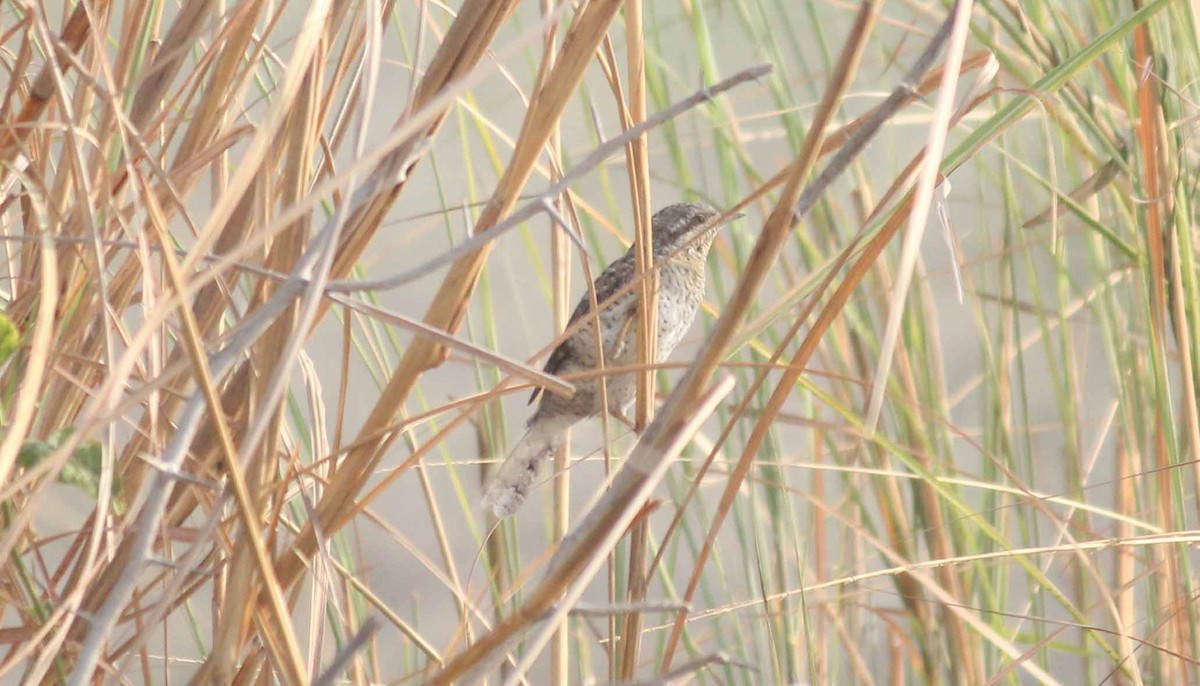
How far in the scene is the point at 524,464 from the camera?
4.93ft

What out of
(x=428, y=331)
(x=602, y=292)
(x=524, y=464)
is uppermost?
(x=602, y=292)

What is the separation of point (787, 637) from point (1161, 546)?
12.5 inches

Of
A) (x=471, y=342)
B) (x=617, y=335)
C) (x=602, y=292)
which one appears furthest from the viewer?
(x=602, y=292)

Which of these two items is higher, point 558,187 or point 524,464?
point 558,187

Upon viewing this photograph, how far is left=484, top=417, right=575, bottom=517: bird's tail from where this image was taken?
1.25 metres

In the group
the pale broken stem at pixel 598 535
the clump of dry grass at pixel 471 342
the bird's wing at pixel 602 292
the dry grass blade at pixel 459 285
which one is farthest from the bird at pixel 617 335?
the pale broken stem at pixel 598 535

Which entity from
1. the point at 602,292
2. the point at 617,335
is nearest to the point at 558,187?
the point at 617,335

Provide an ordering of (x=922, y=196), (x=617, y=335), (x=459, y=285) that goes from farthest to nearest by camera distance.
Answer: (x=617, y=335)
(x=459, y=285)
(x=922, y=196)

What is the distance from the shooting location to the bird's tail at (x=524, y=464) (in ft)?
4.11

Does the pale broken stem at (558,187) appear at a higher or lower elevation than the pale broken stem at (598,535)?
higher

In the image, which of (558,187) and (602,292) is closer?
(558,187)

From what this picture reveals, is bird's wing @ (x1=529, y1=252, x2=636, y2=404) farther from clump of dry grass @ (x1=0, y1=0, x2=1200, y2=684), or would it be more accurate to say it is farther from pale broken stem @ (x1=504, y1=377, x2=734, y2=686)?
pale broken stem @ (x1=504, y1=377, x2=734, y2=686)

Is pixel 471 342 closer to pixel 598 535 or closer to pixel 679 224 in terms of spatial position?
pixel 598 535

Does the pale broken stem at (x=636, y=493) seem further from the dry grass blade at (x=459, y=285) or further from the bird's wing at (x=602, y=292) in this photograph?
the bird's wing at (x=602, y=292)
